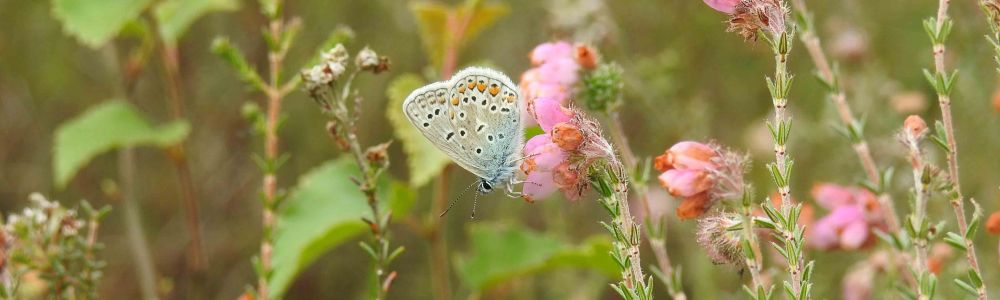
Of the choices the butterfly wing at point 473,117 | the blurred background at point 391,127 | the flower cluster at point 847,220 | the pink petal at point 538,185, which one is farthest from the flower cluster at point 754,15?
the blurred background at point 391,127

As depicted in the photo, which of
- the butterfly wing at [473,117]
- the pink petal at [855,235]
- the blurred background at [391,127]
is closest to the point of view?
the butterfly wing at [473,117]

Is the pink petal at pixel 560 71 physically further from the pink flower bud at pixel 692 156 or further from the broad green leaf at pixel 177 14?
the broad green leaf at pixel 177 14

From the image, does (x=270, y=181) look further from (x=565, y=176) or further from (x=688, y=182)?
(x=688, y=182)

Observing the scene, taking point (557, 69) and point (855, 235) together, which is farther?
point (855, 235)

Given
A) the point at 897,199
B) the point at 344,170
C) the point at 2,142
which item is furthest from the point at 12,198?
the point at 897,199

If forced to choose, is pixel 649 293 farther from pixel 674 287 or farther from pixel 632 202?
pixel 632 202

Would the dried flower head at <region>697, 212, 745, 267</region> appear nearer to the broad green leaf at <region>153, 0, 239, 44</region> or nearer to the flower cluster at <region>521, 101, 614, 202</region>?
the flower cluster at <region>521, 101, 614, 202</region>

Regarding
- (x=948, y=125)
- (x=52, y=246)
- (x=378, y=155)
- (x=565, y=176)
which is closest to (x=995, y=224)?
(x=948, y=125)
